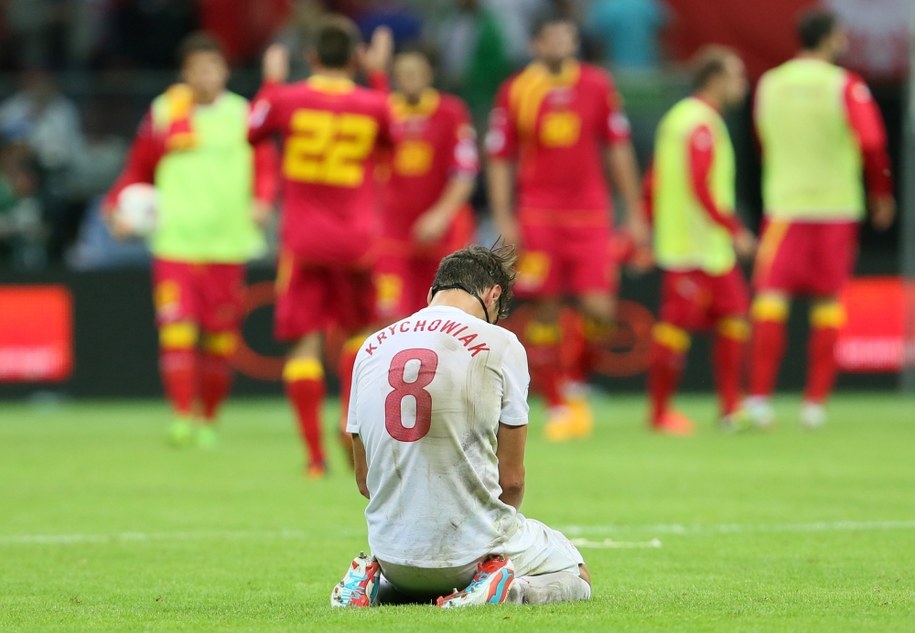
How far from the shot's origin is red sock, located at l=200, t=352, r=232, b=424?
13086 millimetres

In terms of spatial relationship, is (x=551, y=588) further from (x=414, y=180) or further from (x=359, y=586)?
(x=414, y=180)

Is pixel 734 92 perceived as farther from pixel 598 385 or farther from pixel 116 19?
pixel 116 19

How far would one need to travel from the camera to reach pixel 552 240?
13180 millimetres

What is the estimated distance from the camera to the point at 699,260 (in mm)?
13406

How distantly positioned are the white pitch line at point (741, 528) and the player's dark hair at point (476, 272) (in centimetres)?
250

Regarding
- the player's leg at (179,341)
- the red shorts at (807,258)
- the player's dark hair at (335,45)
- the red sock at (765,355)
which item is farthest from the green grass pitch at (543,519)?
the player's dark hair at (335,45)

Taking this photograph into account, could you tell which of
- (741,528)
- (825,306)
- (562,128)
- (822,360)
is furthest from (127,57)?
(741,528)

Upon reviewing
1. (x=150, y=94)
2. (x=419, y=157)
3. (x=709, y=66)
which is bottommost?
(x=419, y=157)

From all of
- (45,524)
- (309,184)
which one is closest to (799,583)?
(45,524)

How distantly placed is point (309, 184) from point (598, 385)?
24.6ft

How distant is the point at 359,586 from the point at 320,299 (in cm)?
482

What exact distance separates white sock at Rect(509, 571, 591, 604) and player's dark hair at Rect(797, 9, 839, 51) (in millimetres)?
8245

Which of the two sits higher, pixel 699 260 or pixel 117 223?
pixel 117 223

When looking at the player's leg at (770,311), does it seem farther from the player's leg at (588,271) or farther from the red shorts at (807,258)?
the player's leg at (588,271)
